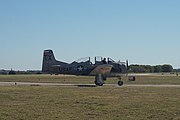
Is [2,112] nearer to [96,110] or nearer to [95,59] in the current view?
[96,110]

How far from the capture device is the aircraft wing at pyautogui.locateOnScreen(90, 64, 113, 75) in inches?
1778

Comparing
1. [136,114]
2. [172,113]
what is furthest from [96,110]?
[172,113]

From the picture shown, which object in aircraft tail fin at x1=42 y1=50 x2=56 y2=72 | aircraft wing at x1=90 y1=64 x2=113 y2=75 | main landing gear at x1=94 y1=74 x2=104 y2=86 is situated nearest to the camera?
main landing gear at x1=94 y1=74 x2=104 y2=86

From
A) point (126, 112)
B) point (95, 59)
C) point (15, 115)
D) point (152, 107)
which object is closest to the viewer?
point (15, 115)

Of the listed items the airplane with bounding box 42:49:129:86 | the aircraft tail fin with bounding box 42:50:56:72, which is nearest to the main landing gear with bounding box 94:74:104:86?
the airplane with bounding box 42:49:129:86

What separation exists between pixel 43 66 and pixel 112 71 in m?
8.41

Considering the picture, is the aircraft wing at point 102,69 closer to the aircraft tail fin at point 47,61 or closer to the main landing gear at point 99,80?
the main landing gear at point 99,80

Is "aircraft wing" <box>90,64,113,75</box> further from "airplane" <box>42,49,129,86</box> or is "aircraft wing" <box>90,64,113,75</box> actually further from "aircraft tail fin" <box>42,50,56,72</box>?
"aircraft tail fin" <box>42,50,56,72</box>

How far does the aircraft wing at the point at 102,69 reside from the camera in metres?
45.2

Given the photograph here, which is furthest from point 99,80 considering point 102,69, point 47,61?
point 47,61

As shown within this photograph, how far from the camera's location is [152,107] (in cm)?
1819

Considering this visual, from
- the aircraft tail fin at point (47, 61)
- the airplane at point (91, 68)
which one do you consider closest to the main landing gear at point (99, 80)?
the airplane at point (91, 68)

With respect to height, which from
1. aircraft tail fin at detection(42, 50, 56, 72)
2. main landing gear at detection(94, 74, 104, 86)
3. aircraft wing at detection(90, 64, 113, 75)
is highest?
aircraft tail fin at detection(42, 50, 56, 72)

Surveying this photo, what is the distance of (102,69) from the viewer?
45.4m
